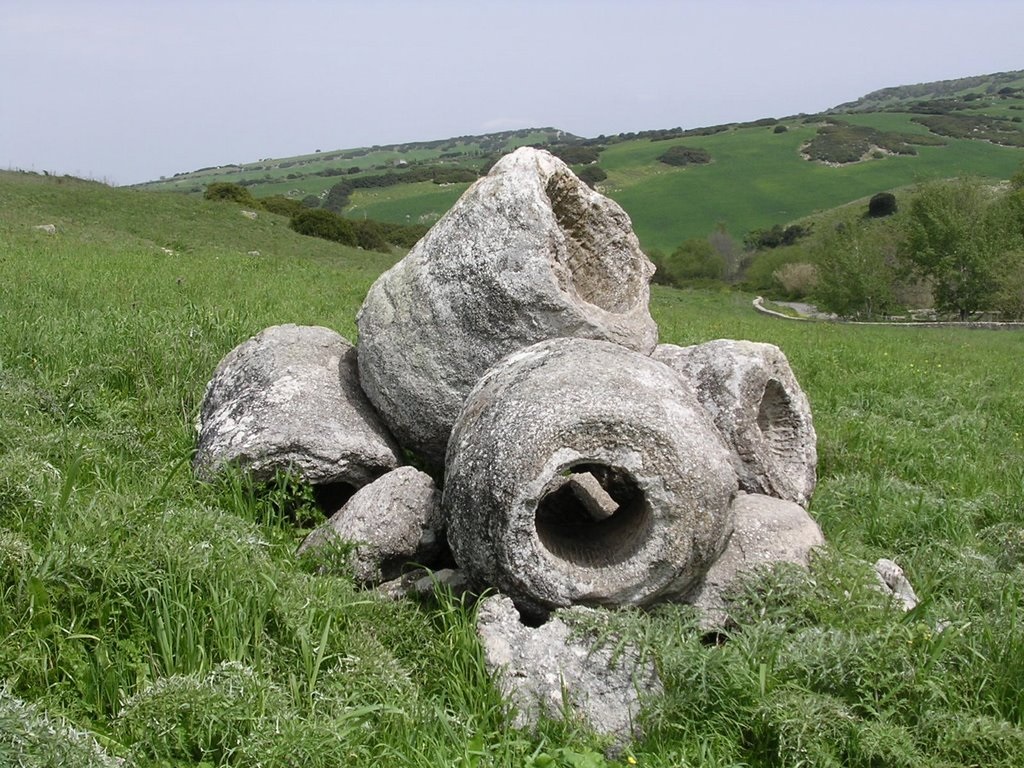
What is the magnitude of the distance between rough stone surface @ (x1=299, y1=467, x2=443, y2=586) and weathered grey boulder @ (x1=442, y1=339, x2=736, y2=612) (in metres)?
0.73

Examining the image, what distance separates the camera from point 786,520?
5828 mm

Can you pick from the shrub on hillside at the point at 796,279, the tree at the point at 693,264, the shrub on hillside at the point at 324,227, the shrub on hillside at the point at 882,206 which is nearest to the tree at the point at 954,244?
the shrub on hillside at the point at 796,279

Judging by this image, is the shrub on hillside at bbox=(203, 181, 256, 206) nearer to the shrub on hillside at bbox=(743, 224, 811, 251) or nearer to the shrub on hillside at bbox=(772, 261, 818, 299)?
the shrub on hillside at bbox=(772, 261, 818, 299)

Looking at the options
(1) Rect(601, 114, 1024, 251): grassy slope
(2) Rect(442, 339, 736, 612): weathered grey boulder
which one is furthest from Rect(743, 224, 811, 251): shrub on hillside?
(2) Rect(442, 339, 736, 612): weathered grey boulder

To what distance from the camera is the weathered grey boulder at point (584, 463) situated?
16.2 ft

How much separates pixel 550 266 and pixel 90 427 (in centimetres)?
427

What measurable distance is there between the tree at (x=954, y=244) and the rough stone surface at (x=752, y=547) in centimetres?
4887

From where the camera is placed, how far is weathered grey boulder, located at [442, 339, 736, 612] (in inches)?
194

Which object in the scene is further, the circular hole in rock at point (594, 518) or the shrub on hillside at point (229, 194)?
the shrub on hillside at point (229, 194)

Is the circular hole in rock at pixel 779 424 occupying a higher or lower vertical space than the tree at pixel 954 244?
higher

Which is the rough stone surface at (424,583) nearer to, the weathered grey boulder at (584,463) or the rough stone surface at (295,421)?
the weathered grey boulder at (584,463)

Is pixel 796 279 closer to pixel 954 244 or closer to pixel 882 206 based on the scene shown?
pixel 954 244

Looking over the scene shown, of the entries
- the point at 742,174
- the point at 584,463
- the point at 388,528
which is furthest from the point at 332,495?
the point at 742,174

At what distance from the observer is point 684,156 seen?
115312 mm
